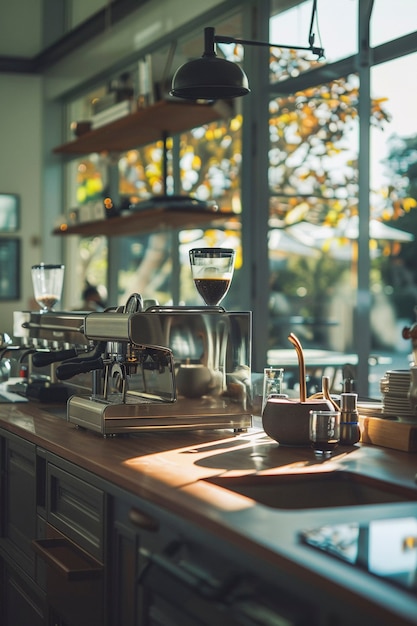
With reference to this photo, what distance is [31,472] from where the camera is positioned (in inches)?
106

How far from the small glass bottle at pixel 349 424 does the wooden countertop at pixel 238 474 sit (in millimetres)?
26

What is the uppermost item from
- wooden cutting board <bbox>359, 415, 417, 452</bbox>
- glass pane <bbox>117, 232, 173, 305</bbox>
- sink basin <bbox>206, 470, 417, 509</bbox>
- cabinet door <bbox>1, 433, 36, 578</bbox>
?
glass pane <bbox>117, 232, 173, 305</bbox>

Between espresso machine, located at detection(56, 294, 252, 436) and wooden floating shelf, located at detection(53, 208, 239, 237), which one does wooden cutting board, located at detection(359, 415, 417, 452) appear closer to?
espresso machine, located at detection(56, 294, 252, 436)

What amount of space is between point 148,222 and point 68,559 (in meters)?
3.82

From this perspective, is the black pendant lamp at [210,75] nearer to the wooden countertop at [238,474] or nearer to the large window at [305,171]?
the wooden countertop at [238,474]

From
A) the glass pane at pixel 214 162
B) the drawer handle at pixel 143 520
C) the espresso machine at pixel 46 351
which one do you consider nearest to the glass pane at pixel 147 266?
the glass pane at pixel 214 162

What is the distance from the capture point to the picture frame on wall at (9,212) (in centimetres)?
782

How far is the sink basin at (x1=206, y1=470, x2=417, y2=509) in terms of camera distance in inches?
77.7

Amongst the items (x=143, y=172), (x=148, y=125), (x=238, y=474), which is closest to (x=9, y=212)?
(x=143, y=172)

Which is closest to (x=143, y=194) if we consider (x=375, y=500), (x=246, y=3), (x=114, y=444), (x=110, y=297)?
(x=110, y=297)

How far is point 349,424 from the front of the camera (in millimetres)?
2402

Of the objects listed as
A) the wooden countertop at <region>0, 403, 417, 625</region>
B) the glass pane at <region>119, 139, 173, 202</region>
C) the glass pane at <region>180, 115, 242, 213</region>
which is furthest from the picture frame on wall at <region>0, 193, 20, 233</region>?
the wooden countertop at <region>0, 403, 417, 625</region>

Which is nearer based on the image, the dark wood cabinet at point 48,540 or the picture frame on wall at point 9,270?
the dark wood cabinet at point 48,540

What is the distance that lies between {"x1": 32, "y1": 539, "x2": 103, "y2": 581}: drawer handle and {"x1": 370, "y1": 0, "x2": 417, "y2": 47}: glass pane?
111 inches
